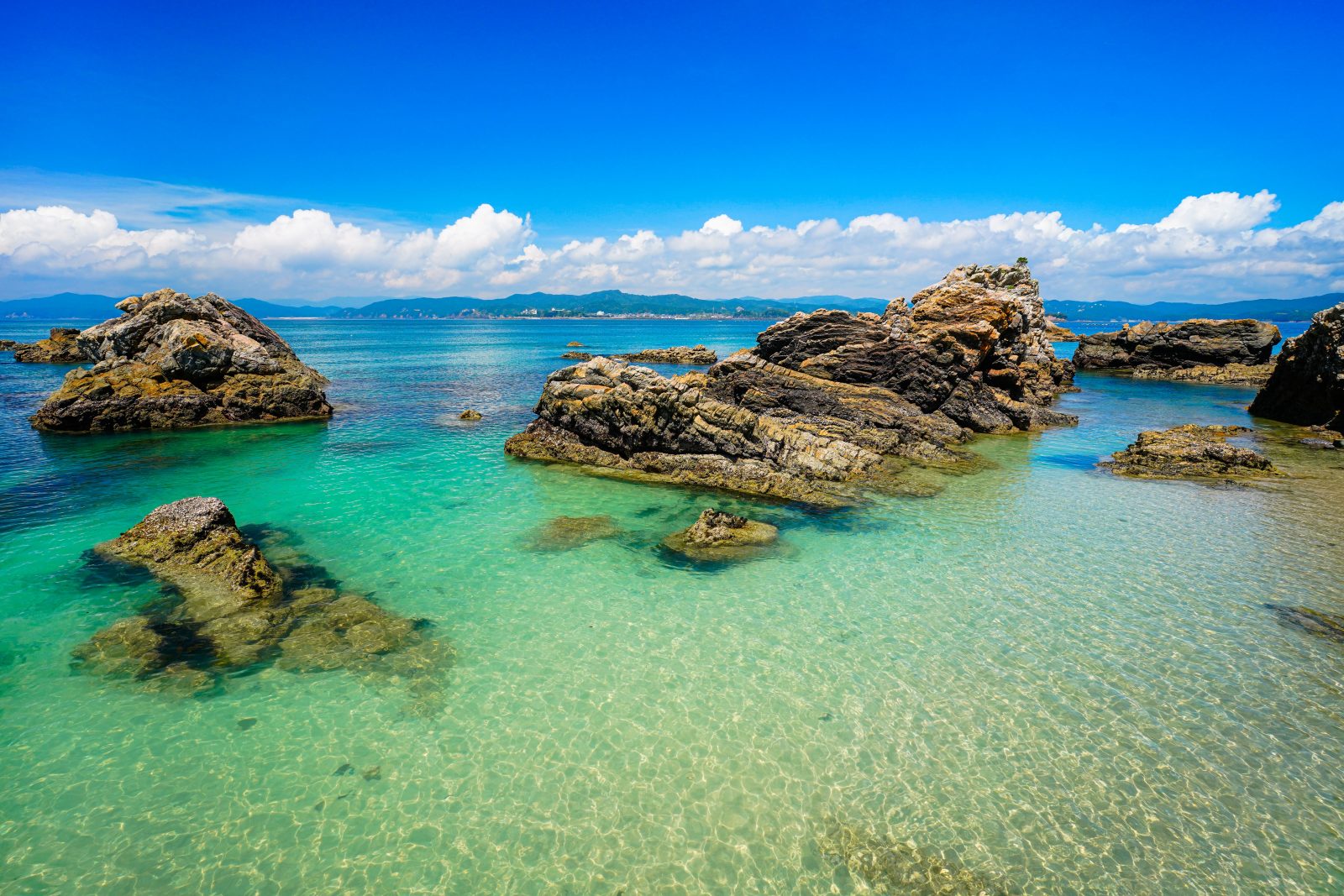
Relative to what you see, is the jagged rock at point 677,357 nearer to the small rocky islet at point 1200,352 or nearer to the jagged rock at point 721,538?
the small rocky islet at point 1200,352

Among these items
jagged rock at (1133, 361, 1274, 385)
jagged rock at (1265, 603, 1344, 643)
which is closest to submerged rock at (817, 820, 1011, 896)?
jagged rock at (1265, 603, 1344, 643)

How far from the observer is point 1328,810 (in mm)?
8664

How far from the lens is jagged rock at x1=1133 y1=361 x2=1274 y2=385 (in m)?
68.3

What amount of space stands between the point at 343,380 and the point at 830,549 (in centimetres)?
5943

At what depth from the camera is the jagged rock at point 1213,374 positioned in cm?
6831

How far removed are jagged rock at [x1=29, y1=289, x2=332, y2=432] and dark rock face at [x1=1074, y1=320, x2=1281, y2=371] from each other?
94256mm

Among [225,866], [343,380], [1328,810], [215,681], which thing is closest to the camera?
[225,866]

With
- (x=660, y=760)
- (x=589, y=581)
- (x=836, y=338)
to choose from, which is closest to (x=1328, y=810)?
(x=660, y=760)

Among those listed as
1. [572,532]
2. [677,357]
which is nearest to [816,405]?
[572,532]

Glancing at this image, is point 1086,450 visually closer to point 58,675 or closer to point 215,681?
point 215,681

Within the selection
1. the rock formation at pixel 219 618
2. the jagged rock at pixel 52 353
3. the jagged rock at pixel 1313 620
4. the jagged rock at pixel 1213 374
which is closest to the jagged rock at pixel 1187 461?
the jagged rock at pixel 1313 620

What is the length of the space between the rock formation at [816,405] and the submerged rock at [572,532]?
5656 millimetres

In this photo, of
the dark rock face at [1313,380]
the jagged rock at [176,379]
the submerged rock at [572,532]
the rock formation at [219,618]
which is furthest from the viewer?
the dark rock face at [1313,380]

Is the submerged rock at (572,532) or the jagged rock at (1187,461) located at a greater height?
the jagged rock at (1187,461)
